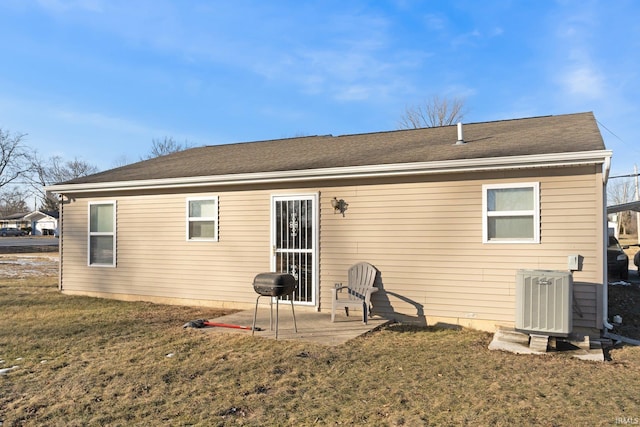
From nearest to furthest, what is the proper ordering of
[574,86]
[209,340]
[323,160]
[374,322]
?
[209,340] < [374,322] < [323,160] < [574,86]

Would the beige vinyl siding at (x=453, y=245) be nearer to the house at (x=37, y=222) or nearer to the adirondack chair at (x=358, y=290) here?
the adirondack chair at (x=358, y=290)

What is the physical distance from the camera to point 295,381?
4.35m

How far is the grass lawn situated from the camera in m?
3.52

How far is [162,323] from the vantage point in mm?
7230

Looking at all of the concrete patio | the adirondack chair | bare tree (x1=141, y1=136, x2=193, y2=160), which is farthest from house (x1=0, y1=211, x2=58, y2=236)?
the adirondack chair

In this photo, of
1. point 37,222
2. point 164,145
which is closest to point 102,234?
point 164,145

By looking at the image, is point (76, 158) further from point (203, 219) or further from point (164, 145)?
point (203, 219)

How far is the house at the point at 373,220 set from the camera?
6180mm

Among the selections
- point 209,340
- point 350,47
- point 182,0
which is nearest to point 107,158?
point 350,47

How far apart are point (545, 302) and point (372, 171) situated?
308 cm

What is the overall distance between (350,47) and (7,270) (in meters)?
14.5

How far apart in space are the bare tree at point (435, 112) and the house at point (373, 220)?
760 inches

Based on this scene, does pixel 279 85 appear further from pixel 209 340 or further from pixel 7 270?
pixel 209 340

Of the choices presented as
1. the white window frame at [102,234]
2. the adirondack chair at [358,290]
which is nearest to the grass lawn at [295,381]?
the adirondack chair at [358,290]
